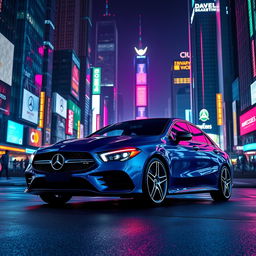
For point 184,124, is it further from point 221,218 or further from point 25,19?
point 25,19

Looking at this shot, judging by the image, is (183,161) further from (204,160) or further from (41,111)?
(41,111)

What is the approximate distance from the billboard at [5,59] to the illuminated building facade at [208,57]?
92711mm

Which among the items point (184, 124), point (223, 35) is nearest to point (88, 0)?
point (223, 35)

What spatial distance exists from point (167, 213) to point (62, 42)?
13646 centimetres

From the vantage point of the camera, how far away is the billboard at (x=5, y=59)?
5241 centimetres

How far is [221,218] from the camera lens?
164 inches

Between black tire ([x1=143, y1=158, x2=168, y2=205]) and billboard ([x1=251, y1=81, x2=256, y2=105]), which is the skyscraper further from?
black tire ([x1=143, y1=158, x2=168, y2=205])

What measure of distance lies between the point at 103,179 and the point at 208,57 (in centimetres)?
16098

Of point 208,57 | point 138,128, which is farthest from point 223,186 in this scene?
point 208,57

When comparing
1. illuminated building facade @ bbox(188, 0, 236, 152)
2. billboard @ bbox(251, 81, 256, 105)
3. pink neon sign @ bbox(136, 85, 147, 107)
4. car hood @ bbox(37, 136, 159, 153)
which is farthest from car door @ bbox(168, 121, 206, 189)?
pink neon sign @ bbox(136, 85, 147, 107)

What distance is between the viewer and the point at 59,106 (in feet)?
298

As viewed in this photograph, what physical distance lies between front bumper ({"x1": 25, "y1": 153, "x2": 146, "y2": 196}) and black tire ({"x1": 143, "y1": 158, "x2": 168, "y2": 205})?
0.15 m

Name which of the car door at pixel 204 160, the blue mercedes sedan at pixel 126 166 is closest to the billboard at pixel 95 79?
the car door at pixel 204 160

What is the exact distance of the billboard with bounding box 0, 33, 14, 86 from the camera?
52.4m
